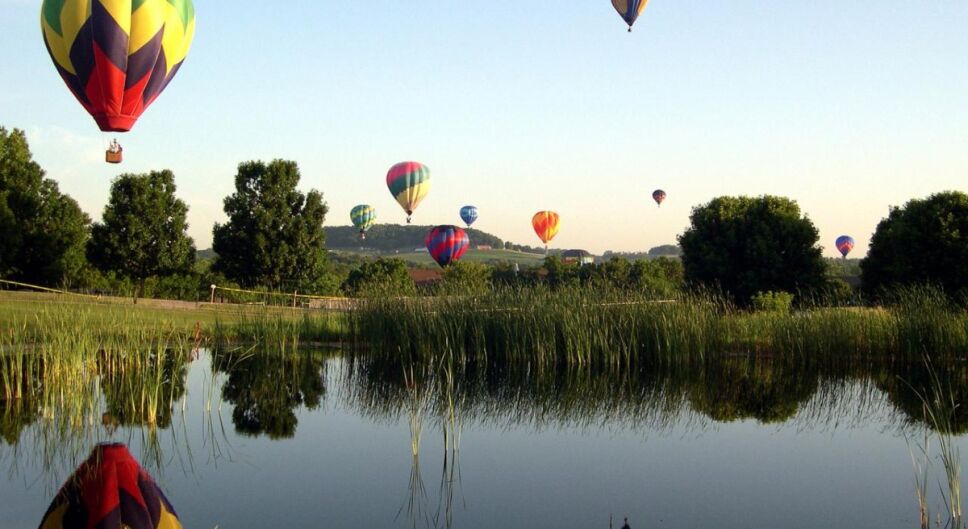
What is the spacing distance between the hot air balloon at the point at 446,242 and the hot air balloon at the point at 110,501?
3958 cm

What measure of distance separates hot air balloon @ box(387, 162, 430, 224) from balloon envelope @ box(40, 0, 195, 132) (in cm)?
2638

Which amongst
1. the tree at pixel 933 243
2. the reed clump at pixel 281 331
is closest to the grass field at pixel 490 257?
the tree at pixel 933 243

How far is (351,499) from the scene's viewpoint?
778 centimetres

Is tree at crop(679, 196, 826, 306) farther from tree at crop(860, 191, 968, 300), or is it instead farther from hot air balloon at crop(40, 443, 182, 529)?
hot air balloon at crop(40, 443, 182, 529)

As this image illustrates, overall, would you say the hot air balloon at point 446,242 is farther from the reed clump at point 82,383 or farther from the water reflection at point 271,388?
the reed clump at point 82,383

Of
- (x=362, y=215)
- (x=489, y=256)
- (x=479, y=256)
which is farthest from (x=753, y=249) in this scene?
(x=489, y=256)

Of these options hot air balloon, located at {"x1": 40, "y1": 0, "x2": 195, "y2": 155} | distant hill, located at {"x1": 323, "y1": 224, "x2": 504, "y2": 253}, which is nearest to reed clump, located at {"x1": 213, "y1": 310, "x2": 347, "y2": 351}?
hot air balloon, located at {"x1": 40, "y1": 0, "x2": 195, "y2": 155}

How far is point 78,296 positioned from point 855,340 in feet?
52.7

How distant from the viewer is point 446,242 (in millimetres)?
47938

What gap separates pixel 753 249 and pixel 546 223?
2539 centimetres

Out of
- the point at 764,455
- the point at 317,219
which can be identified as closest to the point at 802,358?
the point at 764,455

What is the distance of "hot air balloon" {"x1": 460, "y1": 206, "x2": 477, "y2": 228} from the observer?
6289 centimetres

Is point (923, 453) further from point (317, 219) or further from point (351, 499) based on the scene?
point (317, 219)

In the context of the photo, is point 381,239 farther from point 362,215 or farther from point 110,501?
point 110,501
